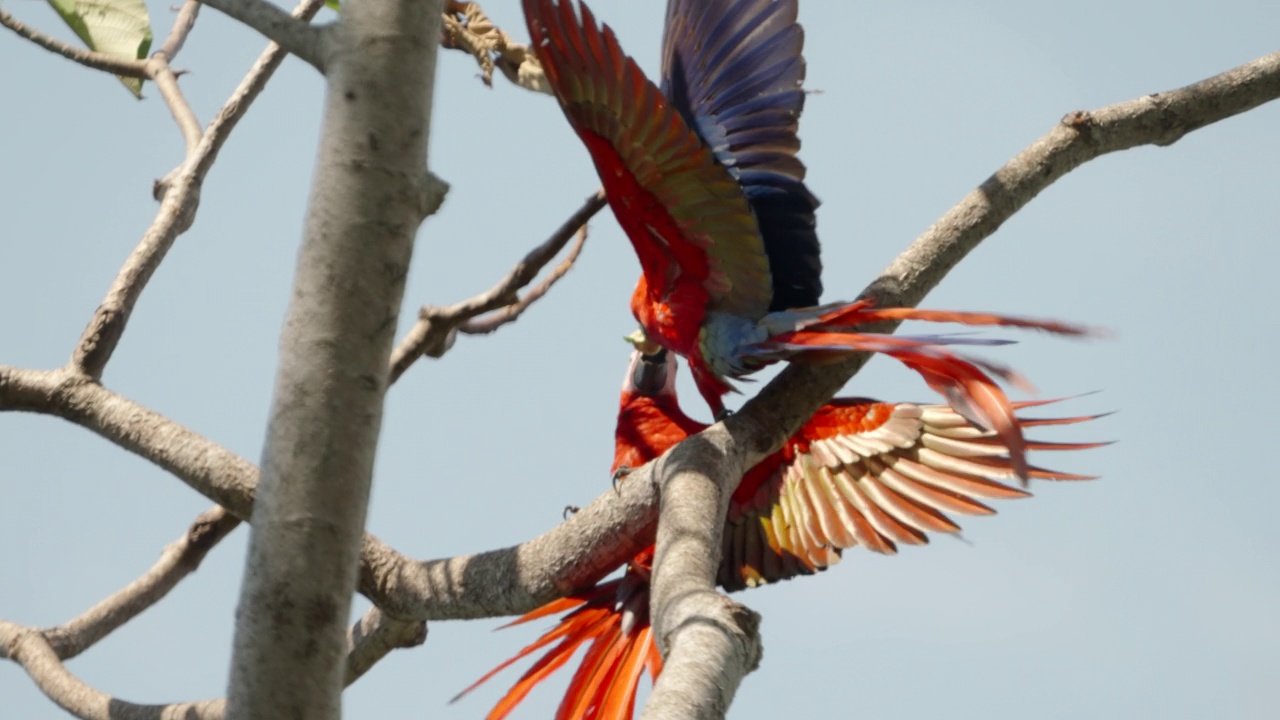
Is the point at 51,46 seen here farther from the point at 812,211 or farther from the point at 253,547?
the point at 253,547

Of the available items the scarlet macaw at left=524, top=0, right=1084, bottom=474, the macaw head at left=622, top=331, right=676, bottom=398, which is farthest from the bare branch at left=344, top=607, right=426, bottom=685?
the macaw head at left=622, top=331, right=676, bottom=398

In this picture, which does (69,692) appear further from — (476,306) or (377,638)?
(476,306)

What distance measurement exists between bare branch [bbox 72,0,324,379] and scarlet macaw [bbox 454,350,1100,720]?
2.60ft

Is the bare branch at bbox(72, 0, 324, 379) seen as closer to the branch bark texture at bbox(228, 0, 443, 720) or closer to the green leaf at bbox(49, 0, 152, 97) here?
the green leaf at bbox(49, 0, 152, 97)

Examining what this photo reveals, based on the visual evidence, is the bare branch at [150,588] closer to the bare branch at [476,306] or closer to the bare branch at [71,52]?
the bare branch at [476,306]

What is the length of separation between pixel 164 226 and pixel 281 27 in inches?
→ 42.9

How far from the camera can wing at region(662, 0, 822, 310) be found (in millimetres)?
2307

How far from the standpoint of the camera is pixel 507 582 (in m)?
1.93

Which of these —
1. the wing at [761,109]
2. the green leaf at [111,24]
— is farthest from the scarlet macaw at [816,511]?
the green leaf at [111,24]

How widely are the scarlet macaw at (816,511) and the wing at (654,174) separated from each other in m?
0.33

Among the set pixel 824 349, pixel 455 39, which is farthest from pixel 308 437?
pixel 455 39

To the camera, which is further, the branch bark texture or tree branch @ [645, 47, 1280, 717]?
tree branch @ [645, 47, 1280, 717]

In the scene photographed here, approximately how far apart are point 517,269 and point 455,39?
0.50 metres

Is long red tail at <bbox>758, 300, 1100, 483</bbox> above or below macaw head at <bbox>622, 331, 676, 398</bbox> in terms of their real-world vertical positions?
below
